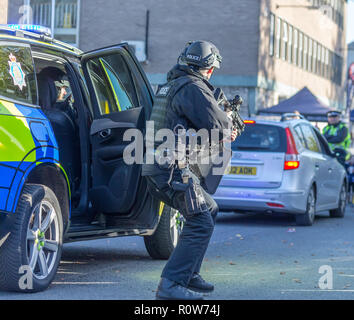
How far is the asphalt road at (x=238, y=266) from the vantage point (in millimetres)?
6777

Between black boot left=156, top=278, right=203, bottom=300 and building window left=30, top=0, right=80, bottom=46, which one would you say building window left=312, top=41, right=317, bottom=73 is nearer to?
building window left=30, top=0, right=80, bottom=46

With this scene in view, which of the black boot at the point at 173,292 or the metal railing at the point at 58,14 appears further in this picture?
the metal railing at the point at 58,14

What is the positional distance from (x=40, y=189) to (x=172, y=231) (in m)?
2.33

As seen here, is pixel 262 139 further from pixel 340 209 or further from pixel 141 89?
pixel 141 89

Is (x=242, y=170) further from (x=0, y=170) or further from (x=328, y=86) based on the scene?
(x=328, y=86)

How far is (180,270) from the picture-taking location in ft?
20.1

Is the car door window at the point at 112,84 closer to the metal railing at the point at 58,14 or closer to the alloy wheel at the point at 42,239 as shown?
the alloy wheel at the point at 42,239

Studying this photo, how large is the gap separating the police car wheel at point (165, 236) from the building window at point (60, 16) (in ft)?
92.1

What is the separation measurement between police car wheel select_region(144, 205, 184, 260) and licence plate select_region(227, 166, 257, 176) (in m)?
4.06

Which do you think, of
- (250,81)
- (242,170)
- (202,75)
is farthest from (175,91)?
(250,81)

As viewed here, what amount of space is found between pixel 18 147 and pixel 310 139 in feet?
26.9

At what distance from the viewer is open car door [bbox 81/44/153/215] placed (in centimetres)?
779

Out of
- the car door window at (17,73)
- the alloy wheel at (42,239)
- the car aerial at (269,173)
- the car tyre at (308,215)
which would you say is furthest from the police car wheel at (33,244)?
the car tyre at (308,215)

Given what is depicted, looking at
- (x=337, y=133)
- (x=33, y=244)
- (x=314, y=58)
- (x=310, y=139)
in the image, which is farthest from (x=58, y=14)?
(x=33, y=244)
